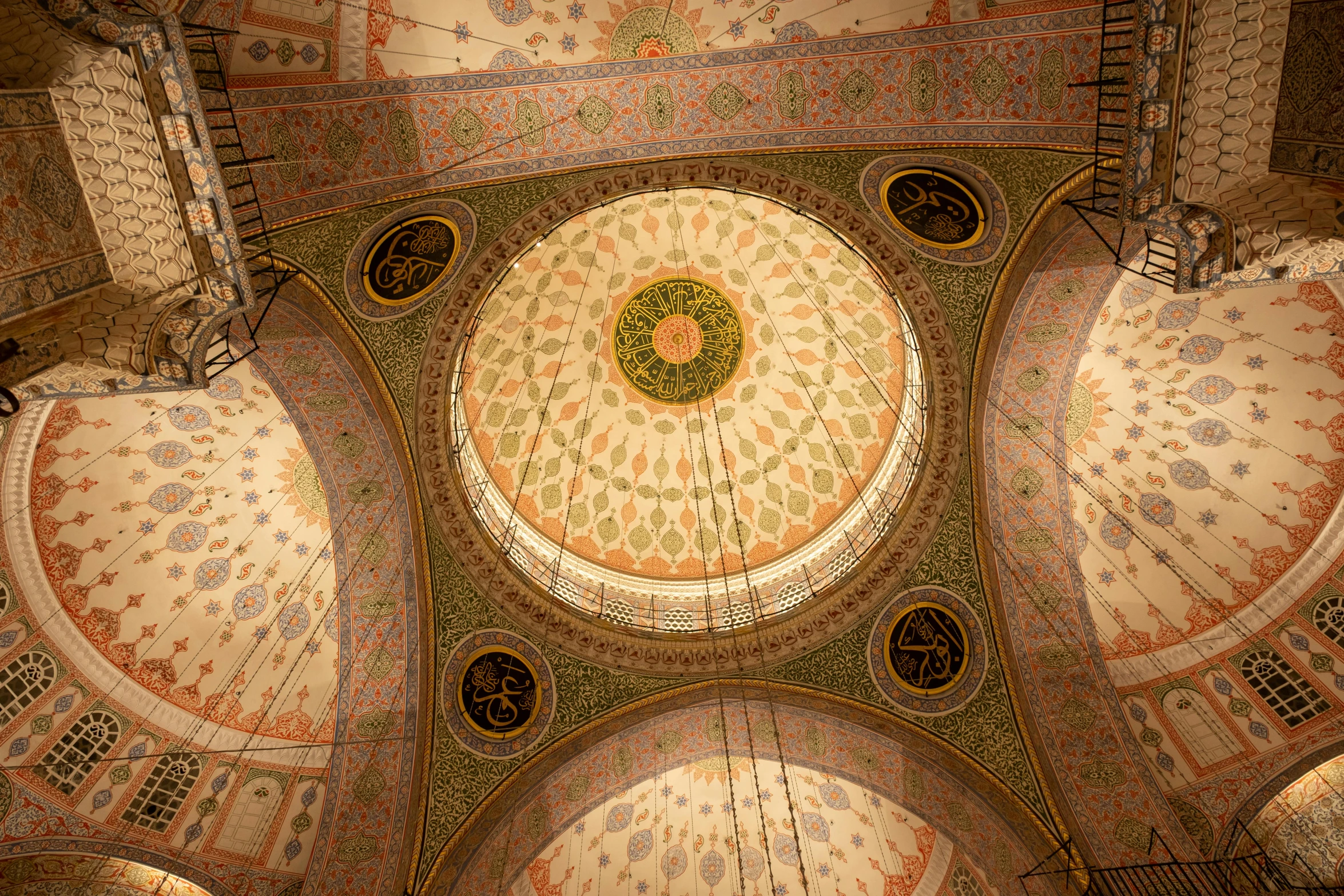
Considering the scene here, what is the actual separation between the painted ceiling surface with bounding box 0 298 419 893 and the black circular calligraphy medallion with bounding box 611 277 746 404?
386 cm

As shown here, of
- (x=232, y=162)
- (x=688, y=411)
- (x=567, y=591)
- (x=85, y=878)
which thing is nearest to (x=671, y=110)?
(x=232, y=162)

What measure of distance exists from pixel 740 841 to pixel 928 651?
14.5 feet

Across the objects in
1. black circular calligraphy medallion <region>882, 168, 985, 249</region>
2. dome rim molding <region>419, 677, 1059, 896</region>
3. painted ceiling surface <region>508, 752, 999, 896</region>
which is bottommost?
painted ceiling surface <region>508, 752, 999, 896</region>

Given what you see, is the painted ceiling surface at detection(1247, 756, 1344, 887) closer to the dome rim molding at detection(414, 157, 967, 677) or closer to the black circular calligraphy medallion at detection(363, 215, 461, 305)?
the dome rim molding at detection(414, 157, 967, 677)

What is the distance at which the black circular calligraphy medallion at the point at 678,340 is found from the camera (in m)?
10.4

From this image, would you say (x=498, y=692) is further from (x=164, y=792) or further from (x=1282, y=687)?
(x=1282, y=687)

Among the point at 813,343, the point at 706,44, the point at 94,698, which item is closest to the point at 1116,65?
the point at 706,44

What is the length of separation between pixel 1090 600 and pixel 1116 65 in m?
5.37

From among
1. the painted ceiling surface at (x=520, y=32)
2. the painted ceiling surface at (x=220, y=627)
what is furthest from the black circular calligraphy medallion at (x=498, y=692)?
the painted ceiling surface at (x=520, y=32)

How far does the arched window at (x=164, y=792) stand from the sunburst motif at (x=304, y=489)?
2.72m

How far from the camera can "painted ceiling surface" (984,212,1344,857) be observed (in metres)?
7.31

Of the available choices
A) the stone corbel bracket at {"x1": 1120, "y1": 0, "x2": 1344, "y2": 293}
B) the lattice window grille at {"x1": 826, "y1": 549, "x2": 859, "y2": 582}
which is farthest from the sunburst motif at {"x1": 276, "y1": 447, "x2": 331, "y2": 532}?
the stone corbel bracket at {"x1": 1120, "y1": 0, "x2": 1344, "y2": 293}

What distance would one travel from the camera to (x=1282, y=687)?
7402 millimetres

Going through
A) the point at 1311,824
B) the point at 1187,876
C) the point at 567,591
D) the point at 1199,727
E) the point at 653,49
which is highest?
the point at 653,49
